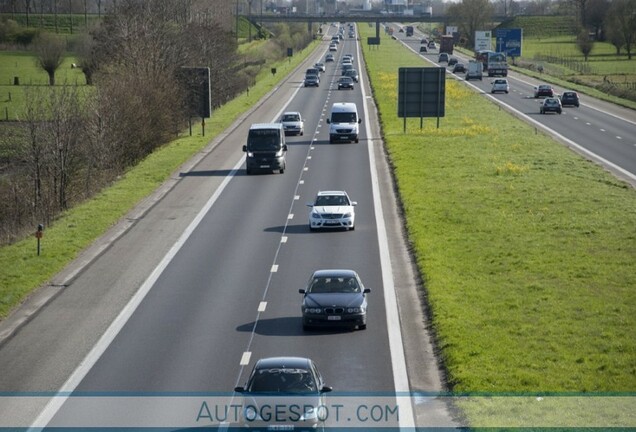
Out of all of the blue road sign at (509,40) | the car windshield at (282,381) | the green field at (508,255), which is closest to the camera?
the car windshield at (282,381)

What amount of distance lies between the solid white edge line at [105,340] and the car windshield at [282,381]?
436 centimetres

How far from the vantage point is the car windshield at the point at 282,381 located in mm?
20283

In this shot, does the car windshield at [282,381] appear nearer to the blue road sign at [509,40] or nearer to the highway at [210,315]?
the highway at [210,315]

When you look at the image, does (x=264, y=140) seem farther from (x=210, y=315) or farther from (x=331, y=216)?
(x=210, y=315)

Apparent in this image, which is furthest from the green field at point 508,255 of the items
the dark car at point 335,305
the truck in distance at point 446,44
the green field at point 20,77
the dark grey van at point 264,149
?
the truck in distance at point 446,44

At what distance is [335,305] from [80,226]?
1831 centimetres

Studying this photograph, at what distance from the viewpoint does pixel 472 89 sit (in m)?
125

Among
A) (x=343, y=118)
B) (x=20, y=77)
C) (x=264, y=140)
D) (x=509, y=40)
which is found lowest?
(x=20, y=77)

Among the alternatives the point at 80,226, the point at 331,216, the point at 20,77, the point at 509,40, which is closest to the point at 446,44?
the point at 509,40

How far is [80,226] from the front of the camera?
4403 centimetres

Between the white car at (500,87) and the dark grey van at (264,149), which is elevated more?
the dark grey van at (264,149)

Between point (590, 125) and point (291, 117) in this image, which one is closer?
point (291, 117)

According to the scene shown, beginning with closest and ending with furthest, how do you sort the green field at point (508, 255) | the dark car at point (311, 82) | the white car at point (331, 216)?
the green field at point (508, 255), the white car at point (331, 216), the dark car at point (311, 82)

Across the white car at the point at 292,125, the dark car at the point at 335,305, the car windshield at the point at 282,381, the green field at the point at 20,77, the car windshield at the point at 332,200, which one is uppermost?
the car windshield at the point at 282,381
